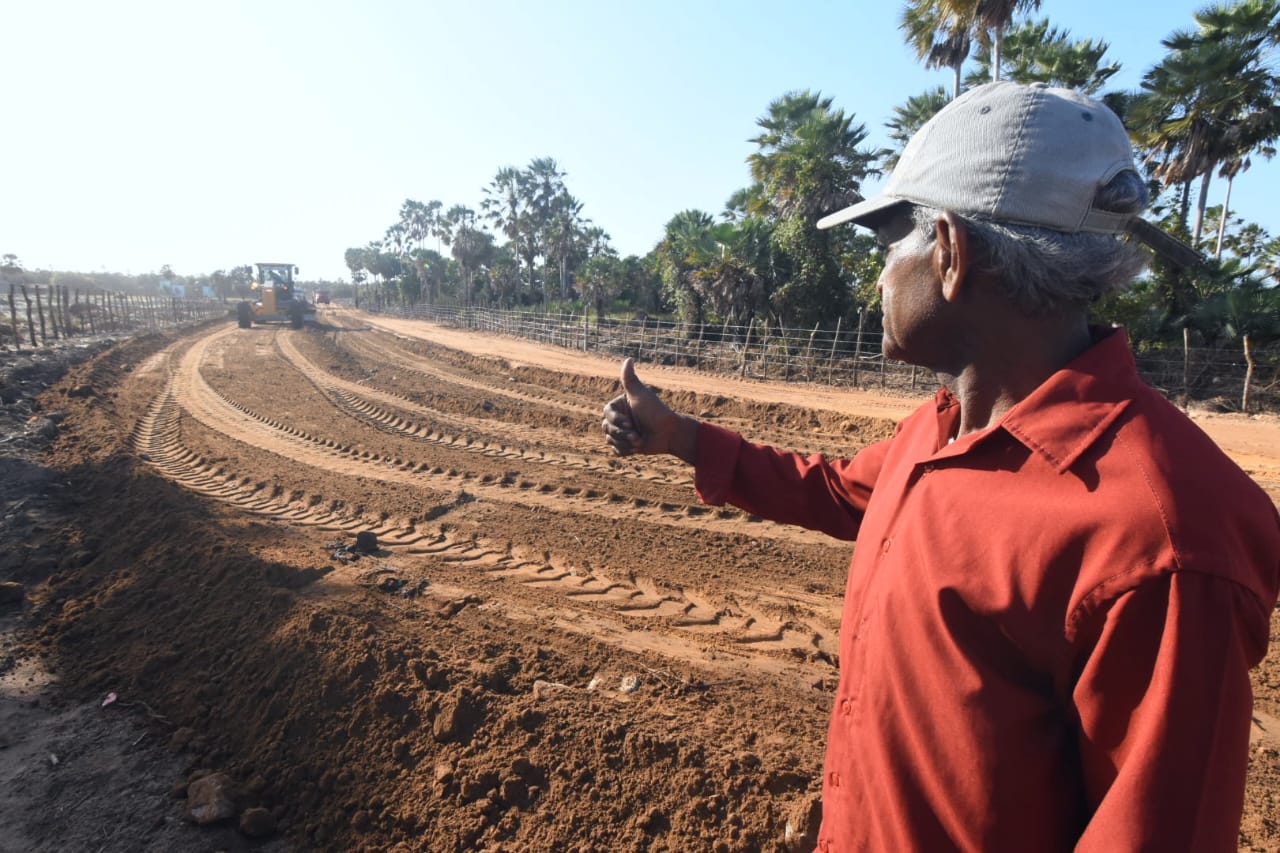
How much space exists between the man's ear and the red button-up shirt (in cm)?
23

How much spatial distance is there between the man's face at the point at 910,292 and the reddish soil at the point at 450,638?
199 cm

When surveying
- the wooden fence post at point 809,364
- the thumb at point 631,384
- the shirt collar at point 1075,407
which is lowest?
the wooden fence post at point 809,364

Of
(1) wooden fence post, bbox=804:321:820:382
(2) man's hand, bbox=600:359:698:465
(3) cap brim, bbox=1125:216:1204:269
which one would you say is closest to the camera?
(3) cap brim, bbox=1125:216:1204:269

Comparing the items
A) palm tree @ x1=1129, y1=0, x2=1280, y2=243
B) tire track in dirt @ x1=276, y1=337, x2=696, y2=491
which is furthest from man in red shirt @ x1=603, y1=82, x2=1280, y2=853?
palm tree @ x1=1129, y1=0, x2=1280, y2=243

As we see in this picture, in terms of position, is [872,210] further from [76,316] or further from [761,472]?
[76,316]

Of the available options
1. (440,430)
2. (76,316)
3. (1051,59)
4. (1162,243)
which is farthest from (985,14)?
(76,316)

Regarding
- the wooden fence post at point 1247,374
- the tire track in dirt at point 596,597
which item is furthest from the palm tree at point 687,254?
the tire track in dirt at point 596,597

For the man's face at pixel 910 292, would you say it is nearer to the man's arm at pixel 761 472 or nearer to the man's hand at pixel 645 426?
the man's arm at pixel 761 472

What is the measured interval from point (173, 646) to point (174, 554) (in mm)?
1416

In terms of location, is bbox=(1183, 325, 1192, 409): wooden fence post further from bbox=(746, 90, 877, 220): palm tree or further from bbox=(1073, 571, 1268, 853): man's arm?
bbox=(1073, 571, 1268, 853): man's arm

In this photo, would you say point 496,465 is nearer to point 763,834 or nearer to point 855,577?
point 763,834

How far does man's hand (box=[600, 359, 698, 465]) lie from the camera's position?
6.28ft

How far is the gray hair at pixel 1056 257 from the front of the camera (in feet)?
3.51

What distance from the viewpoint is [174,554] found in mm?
5336
